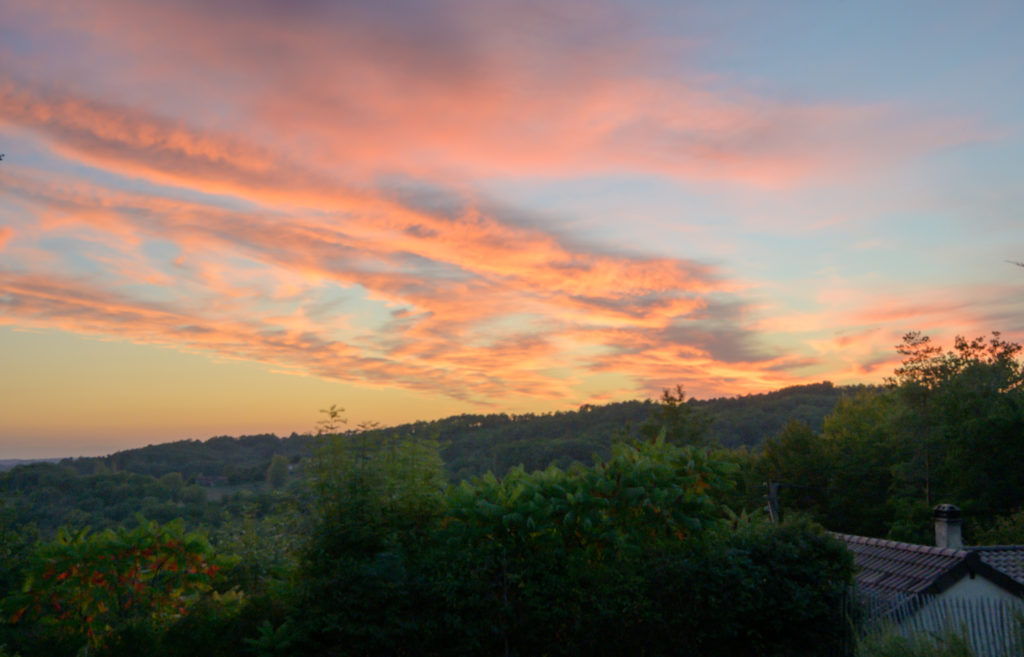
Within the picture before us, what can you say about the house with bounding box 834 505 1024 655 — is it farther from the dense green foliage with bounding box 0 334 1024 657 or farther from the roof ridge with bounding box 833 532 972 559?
the dense green foliage with bounding box 0 334 1024 657

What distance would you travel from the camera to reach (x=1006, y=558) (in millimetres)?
15719

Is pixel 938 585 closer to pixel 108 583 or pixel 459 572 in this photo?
pixel 459 572

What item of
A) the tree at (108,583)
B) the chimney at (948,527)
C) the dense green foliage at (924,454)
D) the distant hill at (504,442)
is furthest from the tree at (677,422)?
the tree at (108,583)

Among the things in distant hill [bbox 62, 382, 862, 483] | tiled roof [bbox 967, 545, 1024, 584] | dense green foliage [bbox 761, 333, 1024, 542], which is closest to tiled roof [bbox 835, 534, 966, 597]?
tiled roof [bbox 967, 545, 1024, 584]

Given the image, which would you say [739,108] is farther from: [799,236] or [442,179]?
[442,179]

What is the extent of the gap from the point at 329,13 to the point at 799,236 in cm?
1224

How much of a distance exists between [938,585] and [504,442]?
40123mm

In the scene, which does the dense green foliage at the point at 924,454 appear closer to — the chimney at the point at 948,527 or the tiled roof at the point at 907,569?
the chimney at the point at 948,527

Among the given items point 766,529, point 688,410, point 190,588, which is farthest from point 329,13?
point 688,410

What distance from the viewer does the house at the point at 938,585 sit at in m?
10.8

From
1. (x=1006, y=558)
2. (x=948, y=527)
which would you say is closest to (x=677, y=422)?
(x=948, y=527)

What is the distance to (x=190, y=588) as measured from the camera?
1114 centimetres

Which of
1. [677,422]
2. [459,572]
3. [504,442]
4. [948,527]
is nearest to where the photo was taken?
[459,572]

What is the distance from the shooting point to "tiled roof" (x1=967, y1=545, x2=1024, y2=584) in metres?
15.0
